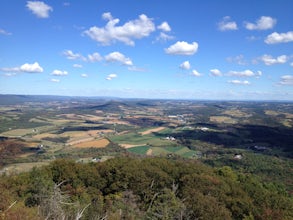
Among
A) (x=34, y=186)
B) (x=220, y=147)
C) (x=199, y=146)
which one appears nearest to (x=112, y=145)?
(x=199, y=146)

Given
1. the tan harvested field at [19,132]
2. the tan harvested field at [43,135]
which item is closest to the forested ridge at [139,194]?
the tan harvested field at [43,135]

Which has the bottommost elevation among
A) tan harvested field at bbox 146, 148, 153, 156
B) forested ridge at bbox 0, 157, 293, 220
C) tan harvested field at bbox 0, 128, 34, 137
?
tan harvested field at bbox 146, 148, 153, 156

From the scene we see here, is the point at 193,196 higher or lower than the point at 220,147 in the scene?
higher

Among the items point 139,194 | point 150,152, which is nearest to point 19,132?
point 150,152

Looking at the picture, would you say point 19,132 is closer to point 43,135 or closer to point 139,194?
point 43,135

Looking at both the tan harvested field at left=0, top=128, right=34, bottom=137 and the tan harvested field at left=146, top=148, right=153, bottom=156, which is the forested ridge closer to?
the tan harvested field at left=146, top=148, right=153, bottom=156

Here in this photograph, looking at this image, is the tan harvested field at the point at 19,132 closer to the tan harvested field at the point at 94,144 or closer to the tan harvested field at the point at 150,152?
the tan harvested field at the point at 94,144

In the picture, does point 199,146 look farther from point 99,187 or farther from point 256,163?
point 99,187

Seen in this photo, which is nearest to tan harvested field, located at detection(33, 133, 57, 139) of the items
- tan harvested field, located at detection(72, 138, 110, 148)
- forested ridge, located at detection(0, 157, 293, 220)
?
tan harvested field, located at detection(72, 138, 110, 148)

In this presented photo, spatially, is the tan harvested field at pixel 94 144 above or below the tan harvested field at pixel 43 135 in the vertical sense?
below
